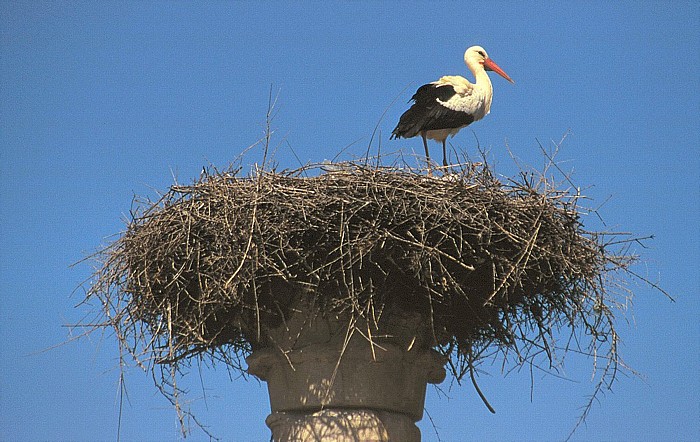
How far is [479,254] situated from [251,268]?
4.89ft

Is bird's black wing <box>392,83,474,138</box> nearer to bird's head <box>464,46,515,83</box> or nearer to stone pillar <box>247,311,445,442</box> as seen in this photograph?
bird's head <box>464,46,515,83</box>

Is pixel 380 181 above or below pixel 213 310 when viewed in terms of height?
above

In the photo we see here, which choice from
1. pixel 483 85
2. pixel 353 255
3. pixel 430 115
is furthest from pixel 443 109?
pixel 353 255

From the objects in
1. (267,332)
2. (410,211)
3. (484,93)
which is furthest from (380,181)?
(484,93)

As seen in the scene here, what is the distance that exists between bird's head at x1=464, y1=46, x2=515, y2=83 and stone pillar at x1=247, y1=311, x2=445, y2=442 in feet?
13.0

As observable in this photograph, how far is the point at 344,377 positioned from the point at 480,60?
464cm

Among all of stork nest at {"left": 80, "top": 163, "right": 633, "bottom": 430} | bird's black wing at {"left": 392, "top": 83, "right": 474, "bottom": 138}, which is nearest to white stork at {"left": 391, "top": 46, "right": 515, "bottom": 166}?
bird's black wing at {"left": 392, "top": 83, "right": 474, "bottom": 138}

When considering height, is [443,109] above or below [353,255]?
above

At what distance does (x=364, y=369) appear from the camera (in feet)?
27.5

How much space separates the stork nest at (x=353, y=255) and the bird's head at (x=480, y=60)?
11.6 feet

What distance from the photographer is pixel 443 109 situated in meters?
10.9

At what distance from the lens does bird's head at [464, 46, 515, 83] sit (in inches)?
470

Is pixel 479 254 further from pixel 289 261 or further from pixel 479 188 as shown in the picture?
pixel 289 261

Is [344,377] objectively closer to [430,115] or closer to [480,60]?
[430,115]
